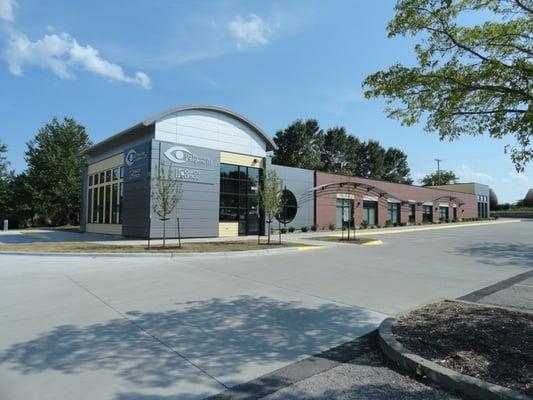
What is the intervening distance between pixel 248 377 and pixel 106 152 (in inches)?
1133

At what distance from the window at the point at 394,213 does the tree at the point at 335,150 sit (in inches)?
883

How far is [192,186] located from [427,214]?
35.2 m

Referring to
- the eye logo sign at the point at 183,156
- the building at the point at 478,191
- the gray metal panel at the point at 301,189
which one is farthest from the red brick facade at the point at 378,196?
the eye logo sign at the point at 183,156

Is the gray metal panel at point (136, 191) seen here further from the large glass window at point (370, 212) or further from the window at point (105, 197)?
the large glass window at point (370, 212)

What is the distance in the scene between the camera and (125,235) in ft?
83.4

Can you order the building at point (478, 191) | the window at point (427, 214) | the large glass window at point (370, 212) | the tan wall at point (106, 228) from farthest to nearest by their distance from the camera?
1. the building at point (478, 191)
2. the window at point (427, 214)
3. the large glass window at point (370, 212)
4. the tan wall at point (106, 228)

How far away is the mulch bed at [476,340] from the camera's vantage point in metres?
4.20

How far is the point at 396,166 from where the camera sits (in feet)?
269

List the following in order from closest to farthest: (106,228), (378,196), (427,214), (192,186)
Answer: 1. (192,186)
2. (106,228)
3. (378,196)
4. (427,214)

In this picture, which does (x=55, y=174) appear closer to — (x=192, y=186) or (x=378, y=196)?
(x=192, y=186)

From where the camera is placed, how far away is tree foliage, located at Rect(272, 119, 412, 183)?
6081cm

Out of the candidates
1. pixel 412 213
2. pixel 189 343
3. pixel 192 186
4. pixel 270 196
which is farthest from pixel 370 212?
pixel 189 343

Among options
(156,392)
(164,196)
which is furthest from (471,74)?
(164,196)

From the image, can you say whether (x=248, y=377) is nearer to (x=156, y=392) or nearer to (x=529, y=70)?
(x=156, y=392)
